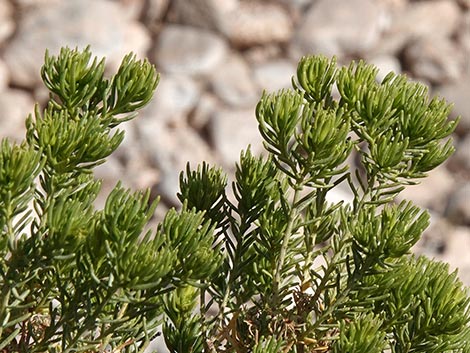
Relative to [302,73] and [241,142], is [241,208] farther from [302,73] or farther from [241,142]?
[241,142]

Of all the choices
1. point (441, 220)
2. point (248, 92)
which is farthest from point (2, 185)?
point (248, 92)

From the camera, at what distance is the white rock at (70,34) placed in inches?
203

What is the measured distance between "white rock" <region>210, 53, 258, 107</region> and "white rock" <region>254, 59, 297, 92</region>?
0.16 ft

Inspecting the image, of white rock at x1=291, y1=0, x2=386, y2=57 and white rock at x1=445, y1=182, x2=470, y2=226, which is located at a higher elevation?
white rock at x1=291, y1=0, x2=386, y2=57

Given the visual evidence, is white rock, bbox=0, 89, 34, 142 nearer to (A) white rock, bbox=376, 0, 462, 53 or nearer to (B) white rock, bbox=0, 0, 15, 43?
(B) white rock, bbox=0, 0, 15, 43

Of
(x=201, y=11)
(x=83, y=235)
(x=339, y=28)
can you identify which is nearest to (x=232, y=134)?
(x=201, y=11)

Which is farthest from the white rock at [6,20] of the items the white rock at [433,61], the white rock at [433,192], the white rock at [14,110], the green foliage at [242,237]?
the green foliage at [242,237]

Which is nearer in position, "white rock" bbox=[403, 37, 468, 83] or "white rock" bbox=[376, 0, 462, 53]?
"white rock" bbox=[403, 37, 468, 83]

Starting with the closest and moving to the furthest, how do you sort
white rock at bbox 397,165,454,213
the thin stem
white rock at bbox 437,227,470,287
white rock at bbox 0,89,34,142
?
the thin stem, white rock at bbox 437,227,470,287, white rock at bbox 397,165,454,213, white rock at bbox 0,89,34,142

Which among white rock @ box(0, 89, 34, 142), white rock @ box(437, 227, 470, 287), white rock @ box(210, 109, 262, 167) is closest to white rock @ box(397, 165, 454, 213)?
white rock @ box(437, 227, 470, 287)

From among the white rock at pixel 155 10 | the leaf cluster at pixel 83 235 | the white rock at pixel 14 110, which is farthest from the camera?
the white rock at pixel 155 10

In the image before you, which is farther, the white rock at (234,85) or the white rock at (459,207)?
the white rock at (234,85)

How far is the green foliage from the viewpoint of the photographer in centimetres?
70

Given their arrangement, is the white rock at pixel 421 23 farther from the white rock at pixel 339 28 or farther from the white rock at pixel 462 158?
the white rock at pixel 462 158
